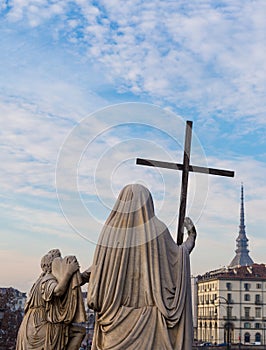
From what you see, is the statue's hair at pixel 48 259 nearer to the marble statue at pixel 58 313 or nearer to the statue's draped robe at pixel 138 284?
the marble statue at pixel 58 313

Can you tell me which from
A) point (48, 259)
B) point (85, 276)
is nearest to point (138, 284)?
point (85, 276)

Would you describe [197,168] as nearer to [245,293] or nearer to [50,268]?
[50,268]

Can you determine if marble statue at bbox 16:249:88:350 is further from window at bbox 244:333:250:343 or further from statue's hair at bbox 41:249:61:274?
window at bbox 244:333:250:343

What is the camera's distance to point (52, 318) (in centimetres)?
1000

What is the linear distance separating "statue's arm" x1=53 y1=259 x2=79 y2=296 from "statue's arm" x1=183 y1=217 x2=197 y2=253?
1615 mm

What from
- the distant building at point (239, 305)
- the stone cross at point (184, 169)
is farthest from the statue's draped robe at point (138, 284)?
the distant building at point (239, 305)

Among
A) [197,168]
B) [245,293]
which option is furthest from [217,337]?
[197,168]

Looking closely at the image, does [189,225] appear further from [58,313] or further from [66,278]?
[58,313]

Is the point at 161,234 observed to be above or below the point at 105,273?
above

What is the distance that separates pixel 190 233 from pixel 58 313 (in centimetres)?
224

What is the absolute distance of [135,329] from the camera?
29.4ft

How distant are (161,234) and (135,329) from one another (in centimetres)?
134

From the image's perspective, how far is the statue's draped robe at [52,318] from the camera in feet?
32.6

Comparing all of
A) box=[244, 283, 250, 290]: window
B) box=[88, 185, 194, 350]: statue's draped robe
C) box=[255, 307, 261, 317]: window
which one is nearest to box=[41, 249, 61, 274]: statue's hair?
box=[88, 185, 194, 350]: statue's draped robe
